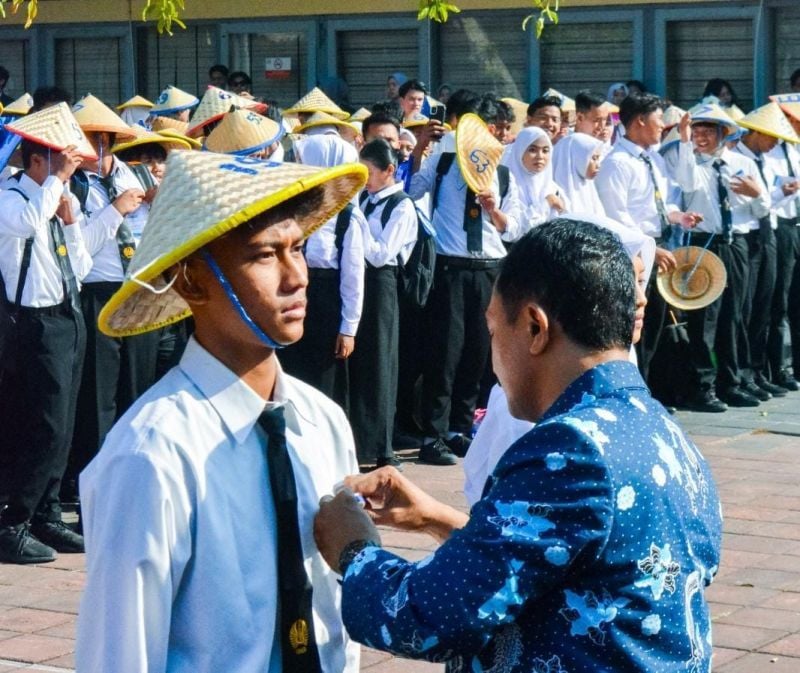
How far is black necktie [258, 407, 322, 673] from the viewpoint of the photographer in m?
2.80

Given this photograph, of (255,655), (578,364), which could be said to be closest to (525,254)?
(578,364)

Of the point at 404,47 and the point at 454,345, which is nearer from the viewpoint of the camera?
the point at 454,345

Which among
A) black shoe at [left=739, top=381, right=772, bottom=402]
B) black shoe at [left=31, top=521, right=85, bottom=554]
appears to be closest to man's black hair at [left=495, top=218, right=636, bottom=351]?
black shoe at [left=31, top=521, right=85, bottom=554]

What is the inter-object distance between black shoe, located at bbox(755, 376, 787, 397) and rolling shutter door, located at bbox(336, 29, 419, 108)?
11.1 meters

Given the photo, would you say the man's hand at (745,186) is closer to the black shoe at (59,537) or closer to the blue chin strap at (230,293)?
the black shoe at (59,537)

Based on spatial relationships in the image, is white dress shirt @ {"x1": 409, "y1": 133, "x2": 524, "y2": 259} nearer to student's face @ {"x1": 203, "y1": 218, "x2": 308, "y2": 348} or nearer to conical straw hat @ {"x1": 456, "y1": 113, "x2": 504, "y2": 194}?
conical straw hat @ {"x1": 456, "y1": 113, "x2": 504, "y2": 194}

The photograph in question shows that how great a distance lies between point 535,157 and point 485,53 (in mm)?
12027

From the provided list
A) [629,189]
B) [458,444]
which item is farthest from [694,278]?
[458,444]

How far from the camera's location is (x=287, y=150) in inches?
485

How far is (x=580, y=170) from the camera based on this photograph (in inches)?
436

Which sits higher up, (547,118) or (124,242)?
(547,118)

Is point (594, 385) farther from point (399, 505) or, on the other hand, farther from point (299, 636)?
point (299, 636)

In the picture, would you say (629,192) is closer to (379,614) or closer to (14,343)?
(14,343)

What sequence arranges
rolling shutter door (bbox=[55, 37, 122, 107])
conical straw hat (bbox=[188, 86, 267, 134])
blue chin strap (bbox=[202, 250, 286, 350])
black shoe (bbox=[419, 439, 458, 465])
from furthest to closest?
rolling shutter door (bbox=[55, 37, 122, 107])
conical straw hat (bbox=[188, 86, 267, 134])
black shoe (bbox=[419, 439, 458, 465])
blue chin strap (bbox=[202, 250, 286, 350])
